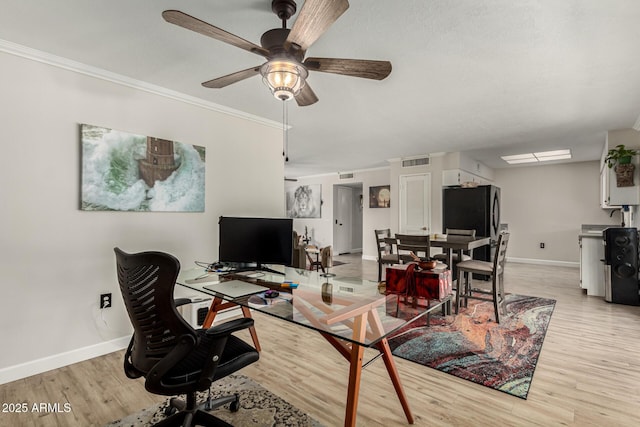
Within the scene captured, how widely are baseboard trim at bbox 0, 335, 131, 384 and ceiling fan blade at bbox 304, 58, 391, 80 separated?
2.67 m

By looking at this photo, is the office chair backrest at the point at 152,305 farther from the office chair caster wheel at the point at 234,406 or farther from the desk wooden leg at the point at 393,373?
the desk wooden leg at the point at 393,373

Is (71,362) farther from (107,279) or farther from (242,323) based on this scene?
(242,323)

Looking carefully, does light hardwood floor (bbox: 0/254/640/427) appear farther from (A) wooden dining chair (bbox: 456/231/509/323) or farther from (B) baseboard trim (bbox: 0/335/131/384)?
(A) wooden dining chair (bbox: 456/231/509/323)

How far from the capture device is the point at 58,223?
2383 mm

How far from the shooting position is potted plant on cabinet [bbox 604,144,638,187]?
405 cm

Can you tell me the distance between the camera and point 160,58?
238 cm

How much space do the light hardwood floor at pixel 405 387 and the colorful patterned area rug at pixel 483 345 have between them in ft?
0.29

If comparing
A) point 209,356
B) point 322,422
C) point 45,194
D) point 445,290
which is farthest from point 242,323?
point 45,194

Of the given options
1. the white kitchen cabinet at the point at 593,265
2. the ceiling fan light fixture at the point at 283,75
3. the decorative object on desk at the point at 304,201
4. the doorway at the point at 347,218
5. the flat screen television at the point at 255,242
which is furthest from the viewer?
the decorative object on desk at the point at 304,201

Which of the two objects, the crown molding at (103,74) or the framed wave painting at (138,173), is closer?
the crown molding at (103,74)

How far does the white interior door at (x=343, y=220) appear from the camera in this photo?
28.9 ft

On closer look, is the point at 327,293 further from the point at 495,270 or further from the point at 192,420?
the point at 495,270

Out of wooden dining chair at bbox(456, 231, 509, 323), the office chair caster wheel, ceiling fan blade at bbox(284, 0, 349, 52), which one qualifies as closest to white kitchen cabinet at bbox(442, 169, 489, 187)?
wooden dining chair at bbox(456, 231, 509, 323)

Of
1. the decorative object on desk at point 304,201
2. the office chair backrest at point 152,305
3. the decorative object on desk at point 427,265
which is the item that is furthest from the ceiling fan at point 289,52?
the decorative object on desk at point 304,201
